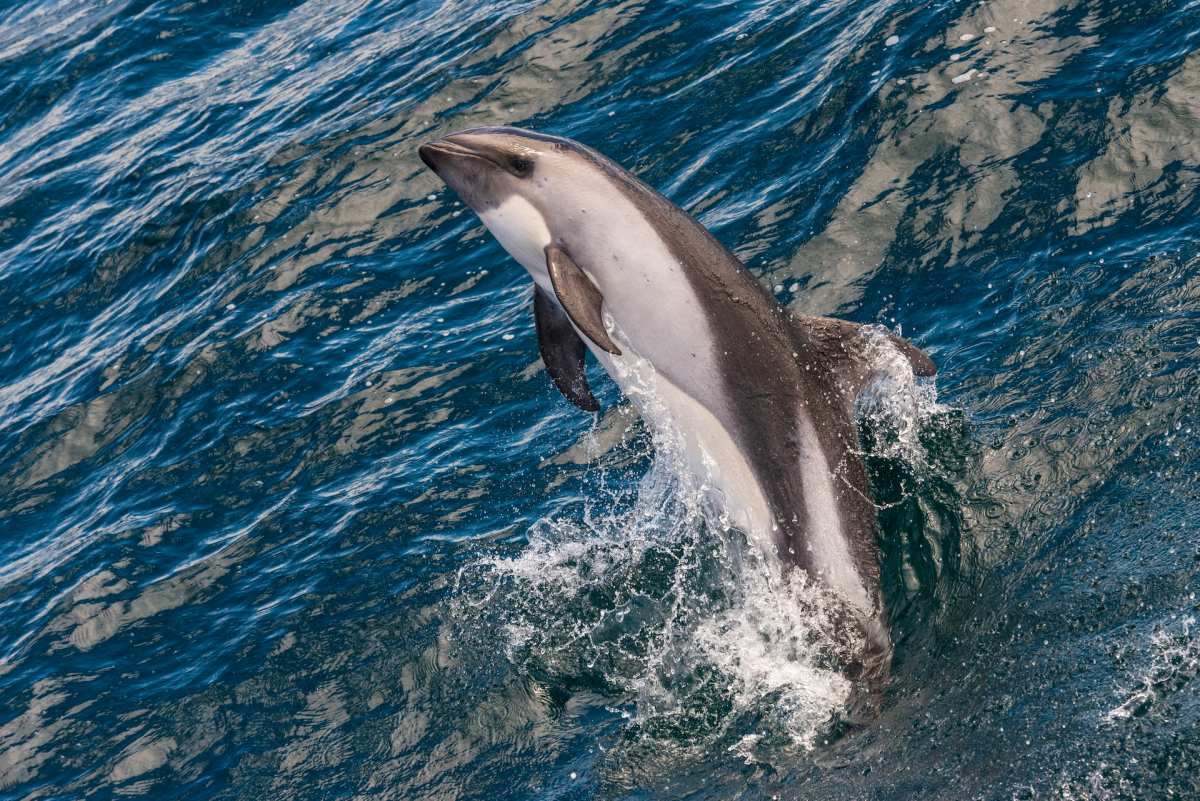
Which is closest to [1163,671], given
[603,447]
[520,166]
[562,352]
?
[562,352]

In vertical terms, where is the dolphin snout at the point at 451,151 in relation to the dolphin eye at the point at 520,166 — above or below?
above

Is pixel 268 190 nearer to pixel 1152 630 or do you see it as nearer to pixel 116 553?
pixel 116 553

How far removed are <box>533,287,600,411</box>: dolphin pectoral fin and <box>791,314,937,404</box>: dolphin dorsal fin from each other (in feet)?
5.72

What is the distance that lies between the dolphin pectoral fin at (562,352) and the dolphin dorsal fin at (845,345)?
1743mm

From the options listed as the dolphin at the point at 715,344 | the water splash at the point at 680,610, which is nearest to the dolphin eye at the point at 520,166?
the dolphin at the point at 715,344

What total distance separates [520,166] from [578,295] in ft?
3.21

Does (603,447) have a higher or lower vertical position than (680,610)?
higher

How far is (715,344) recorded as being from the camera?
817 centimetres

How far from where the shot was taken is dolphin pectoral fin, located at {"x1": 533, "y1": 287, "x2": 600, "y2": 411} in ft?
30.0

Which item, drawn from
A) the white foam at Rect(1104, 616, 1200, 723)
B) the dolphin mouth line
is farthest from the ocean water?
the dolphin mouth line

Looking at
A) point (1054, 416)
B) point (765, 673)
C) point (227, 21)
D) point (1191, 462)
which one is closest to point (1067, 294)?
point (1054, 416)

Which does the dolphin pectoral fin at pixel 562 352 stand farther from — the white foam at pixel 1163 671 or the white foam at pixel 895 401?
the white foam at pixel 1163 671

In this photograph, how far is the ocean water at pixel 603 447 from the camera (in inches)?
305

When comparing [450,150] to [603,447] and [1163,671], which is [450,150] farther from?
[1163,671]
